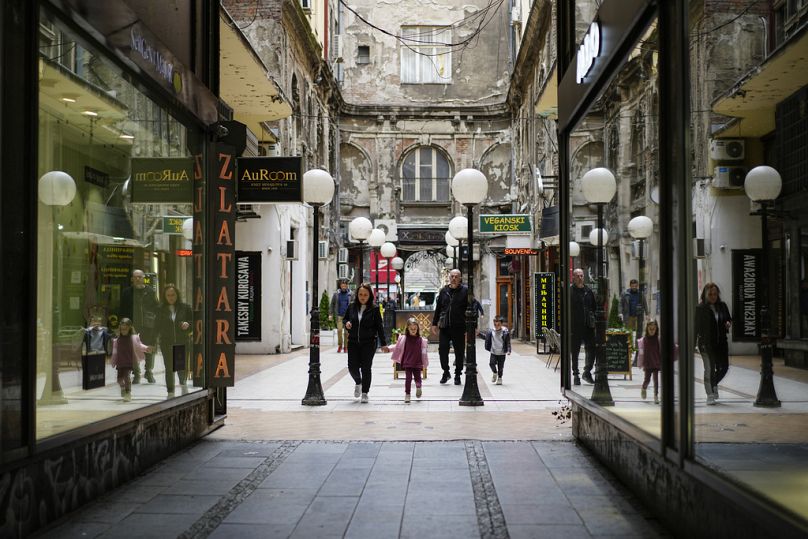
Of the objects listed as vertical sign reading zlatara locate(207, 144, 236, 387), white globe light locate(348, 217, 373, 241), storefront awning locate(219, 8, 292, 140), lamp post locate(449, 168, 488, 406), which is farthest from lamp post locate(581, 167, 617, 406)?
white globe light locate(348, 217, 373, 241)

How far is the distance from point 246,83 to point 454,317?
7.83 meters

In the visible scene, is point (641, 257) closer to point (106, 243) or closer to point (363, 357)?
point (106, 243)

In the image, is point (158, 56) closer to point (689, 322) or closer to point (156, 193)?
point (156, 193)

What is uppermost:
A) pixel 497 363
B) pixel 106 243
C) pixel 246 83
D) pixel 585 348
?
pixel 246 83

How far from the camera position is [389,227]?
41.7 meters

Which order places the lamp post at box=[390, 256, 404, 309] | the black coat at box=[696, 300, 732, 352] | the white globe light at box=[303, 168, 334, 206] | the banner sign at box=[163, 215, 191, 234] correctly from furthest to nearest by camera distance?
the lamp post at box=[390, 256, 404, 309] → the white globe light at box=[303, 168, 334, 206] → the banner sign at box=[163, 215, 191, 234] → the black coat at box=[696, 300, 732, 352]

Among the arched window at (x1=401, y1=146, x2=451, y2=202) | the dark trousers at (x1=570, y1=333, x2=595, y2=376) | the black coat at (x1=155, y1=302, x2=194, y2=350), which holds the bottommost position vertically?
the dark trousers at (x1=570, y1=333, x2=595, y2=376)

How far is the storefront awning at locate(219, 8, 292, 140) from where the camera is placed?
661 inches

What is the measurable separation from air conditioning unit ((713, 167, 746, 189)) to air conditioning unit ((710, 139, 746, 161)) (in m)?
0.06

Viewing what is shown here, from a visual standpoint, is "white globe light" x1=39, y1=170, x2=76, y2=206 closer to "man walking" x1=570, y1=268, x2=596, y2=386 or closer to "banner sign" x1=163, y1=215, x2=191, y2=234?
"banner sign" x1=163, y1=215, x2=191, y2=234

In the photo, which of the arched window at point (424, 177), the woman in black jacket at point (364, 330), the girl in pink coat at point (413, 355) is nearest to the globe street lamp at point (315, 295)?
the woman in black jacket at point (364, 330)

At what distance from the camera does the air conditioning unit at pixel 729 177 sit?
178 inches

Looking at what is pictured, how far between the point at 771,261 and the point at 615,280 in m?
3.36

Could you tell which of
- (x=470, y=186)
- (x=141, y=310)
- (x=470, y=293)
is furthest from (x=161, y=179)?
(x=470, y=186)
